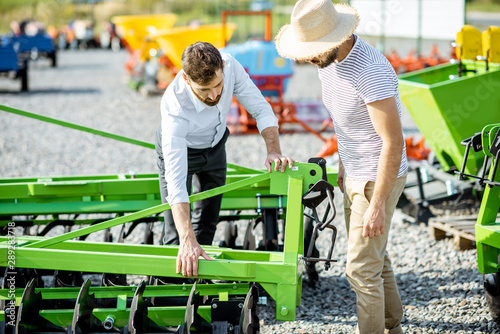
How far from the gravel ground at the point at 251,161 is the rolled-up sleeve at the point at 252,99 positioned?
4.21 ft

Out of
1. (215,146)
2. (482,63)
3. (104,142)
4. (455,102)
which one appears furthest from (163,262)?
(104,142)

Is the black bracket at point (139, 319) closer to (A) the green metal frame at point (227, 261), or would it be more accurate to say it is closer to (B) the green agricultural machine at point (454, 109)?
(A) the green metal frame at point (227, 261)

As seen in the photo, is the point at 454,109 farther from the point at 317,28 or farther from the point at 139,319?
the point at 139,319


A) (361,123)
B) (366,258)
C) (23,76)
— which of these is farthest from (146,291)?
(23,76)

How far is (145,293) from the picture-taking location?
3275 millimetres

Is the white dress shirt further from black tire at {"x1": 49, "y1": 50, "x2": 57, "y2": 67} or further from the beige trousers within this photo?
black tire at {"x1": 49, "y1": 50, "x2": 57, "y2": 67}

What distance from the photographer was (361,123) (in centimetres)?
268

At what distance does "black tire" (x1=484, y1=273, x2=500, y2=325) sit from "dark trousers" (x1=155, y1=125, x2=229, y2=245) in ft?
5.34

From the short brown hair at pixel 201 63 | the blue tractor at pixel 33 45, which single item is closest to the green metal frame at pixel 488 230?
the short brown hair at pixel 201 63

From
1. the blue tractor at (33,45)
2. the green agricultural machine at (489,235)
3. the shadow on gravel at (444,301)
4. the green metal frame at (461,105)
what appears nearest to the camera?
the green agricultural machine at (489,235)

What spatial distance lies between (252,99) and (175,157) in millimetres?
647

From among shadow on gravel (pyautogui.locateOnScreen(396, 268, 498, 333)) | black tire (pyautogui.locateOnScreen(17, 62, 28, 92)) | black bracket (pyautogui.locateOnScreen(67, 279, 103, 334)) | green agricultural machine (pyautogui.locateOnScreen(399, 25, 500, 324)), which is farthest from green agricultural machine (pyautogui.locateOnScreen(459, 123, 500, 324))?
black tire (pyautogui.locateOnScreen(17, 62, 28, 92))

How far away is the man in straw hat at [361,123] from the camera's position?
253 cm

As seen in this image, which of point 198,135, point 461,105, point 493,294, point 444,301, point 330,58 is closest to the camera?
point 330,58
